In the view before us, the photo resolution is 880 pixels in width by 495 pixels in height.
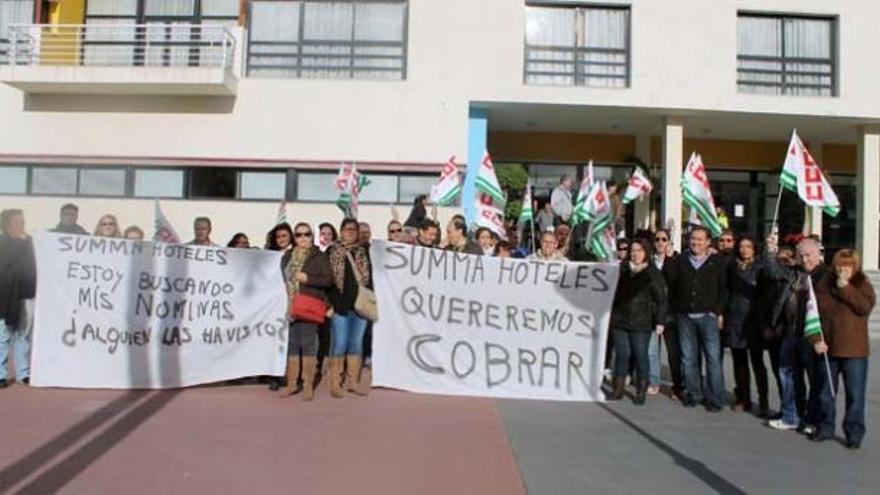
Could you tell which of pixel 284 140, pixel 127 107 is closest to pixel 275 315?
pixel 284 140

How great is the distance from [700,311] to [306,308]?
3.87m

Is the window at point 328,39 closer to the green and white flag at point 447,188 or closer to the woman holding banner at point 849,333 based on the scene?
the green and white flag at point 447,188

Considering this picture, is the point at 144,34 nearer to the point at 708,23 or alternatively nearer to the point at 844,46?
the point at 708,23

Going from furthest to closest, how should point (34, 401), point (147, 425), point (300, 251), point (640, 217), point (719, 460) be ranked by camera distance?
1. point (640, 217)
2. point (300, 251)
3. point (34, 401)
4. point (147, 425)
5. point (719, 460)

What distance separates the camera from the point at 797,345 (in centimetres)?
752

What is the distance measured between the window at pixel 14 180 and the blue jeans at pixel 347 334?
1265cm

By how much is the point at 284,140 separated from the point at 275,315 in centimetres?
931

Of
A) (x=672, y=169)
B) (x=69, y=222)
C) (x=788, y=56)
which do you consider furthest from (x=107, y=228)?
(x=788, y=56)

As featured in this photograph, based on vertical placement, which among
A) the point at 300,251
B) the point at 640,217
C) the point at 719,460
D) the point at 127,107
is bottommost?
the point at 719,460

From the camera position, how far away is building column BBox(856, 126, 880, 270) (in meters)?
18.9

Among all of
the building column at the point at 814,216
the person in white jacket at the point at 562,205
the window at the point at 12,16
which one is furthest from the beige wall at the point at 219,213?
the building column at the point at 814,216

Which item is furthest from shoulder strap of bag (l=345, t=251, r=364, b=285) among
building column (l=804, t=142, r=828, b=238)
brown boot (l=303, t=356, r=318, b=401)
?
building column (l=804, t=142, r=828, b=238)

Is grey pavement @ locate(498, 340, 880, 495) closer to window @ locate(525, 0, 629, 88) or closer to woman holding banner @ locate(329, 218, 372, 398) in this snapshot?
woman holding banner @ locate(329, 218, 372, 398)

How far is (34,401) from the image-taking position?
7.87 metres
